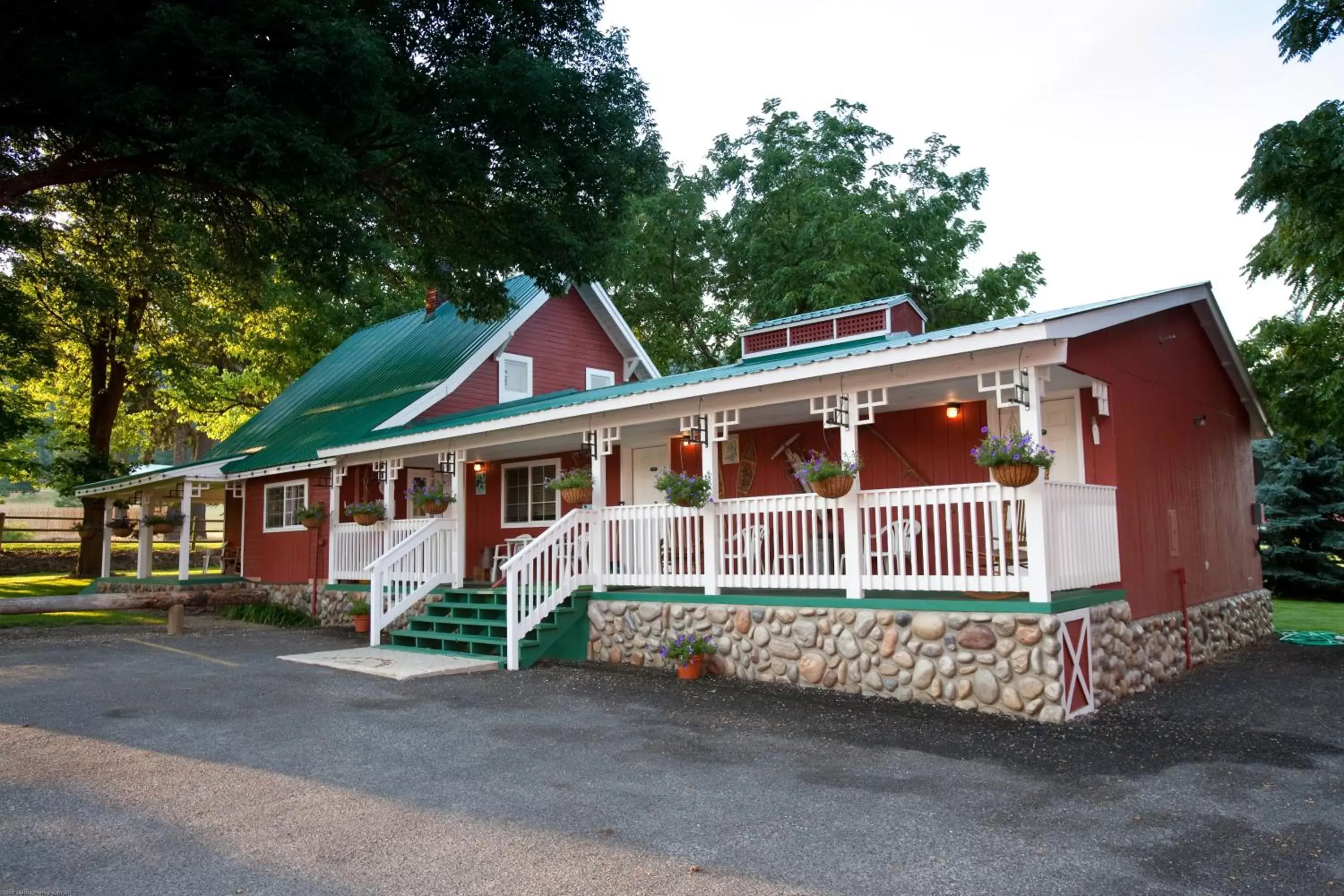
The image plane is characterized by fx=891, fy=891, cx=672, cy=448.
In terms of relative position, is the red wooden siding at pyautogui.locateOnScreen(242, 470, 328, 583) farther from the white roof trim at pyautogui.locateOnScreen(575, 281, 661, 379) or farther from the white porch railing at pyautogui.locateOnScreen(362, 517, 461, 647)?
the white roof trim at pyautogui.locateOnScreen(575, 281, 661, 379)

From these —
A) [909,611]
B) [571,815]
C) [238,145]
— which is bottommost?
[571,815]

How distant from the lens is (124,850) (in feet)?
14.3

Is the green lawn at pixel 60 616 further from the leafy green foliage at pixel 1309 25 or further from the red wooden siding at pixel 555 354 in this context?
the leafy green foliage at pixel 1309 25

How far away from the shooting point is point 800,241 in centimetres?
2477

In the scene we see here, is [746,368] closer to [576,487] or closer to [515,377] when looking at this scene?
[576,487]

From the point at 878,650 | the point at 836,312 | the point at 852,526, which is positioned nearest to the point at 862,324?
the point at 836,312

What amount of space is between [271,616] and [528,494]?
559 cm

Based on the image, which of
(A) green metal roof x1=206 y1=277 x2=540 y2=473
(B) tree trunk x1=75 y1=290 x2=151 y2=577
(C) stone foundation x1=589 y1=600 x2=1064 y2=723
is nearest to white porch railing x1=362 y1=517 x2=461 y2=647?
(A) green metal roof x1=206 y1=277 x2=540 y2=473

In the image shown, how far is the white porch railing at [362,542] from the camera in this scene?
1423cm

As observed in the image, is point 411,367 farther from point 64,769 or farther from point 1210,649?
point 1210,649

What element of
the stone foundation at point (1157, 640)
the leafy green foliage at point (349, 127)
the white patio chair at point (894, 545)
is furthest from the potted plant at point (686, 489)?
the leafy green foliage at point (349, 127)

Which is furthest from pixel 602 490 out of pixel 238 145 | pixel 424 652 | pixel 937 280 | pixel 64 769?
pixel 937 280

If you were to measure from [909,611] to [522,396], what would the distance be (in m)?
11.1

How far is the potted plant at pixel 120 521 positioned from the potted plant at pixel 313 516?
7373 mm
